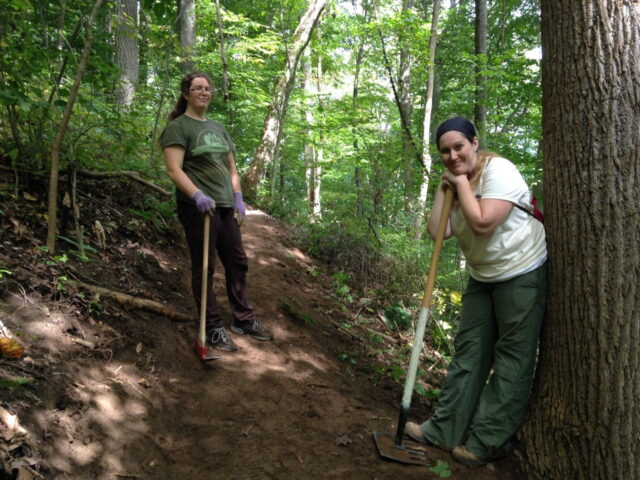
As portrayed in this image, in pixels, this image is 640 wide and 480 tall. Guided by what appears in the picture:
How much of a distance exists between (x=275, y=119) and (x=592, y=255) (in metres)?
9.34

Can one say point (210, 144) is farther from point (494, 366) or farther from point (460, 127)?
point (494, 366)

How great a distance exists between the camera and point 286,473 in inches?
102

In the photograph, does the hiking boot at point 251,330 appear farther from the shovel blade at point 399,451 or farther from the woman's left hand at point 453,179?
the woman's left hand at point 453,179

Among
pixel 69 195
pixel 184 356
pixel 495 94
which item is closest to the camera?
pixel 184 356

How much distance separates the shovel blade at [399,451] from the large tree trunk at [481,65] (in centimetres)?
559

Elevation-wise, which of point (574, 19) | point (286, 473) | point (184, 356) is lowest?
point (286, 473)

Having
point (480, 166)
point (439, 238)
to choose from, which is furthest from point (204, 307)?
point (480, 166)

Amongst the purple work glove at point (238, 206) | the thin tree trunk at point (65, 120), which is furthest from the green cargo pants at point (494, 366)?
the thin tree trunk at point (65, 120)

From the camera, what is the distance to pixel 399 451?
2.77 meters

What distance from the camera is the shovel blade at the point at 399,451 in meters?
2.67

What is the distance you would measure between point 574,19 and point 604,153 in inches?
31.7

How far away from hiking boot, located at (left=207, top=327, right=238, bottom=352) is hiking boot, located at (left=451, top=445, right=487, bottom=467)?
2.08m

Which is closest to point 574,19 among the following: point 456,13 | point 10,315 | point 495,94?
point 10,315

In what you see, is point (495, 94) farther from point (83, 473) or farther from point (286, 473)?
point (83, 473)
